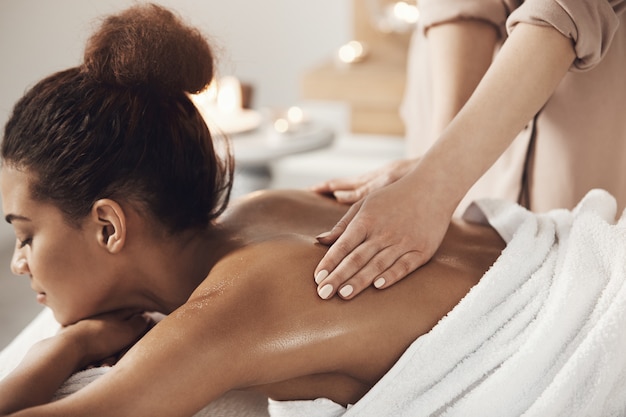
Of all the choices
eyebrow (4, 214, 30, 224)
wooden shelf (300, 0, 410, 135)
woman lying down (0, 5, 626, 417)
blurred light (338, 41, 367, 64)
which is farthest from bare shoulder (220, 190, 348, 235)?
blurred light (338, 41, 367, 64)

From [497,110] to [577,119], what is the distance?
0.97 ft

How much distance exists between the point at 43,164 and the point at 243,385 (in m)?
0.46

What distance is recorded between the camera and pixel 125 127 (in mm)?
1197

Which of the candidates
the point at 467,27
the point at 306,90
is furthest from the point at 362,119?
the point at 467,27

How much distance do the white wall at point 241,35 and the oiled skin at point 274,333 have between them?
113 inches

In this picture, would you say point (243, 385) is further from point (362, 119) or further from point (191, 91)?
point (362, 119)

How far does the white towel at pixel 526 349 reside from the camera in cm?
103

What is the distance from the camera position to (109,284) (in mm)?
1293

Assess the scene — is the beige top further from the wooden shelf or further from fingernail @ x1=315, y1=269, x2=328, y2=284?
the wooden shelf

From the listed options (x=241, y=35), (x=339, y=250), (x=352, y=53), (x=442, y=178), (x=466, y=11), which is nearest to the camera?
(x=339, y=250)

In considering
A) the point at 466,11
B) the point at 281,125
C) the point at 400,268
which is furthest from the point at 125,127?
the point at 281,125

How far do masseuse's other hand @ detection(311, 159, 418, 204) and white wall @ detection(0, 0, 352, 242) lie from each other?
8.10 ft

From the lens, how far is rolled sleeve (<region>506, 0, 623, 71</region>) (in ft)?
4.29

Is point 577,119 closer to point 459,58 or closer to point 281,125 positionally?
point 459,58
